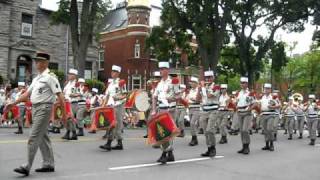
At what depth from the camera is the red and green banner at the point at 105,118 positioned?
13630 mm

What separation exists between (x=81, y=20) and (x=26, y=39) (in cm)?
1248

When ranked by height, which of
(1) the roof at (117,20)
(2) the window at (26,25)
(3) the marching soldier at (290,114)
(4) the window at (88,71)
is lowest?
(3) the marching soldier at (290,114)

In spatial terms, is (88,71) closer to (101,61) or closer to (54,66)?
(54,66)

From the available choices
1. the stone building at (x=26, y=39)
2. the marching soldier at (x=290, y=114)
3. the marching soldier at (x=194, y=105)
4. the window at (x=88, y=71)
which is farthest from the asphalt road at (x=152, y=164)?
the window at (x=88, y=71)

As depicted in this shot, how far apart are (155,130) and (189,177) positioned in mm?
1903

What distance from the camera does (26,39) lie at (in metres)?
41.3

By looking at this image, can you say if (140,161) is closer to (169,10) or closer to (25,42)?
(169,10)

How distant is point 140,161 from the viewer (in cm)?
1204

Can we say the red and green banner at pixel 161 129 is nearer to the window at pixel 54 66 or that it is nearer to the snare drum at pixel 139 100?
the snare drum at pixel 139 100

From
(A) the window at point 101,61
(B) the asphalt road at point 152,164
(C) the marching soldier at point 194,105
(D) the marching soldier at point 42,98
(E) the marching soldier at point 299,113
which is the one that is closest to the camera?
(D) the marching soldier at point 42,98

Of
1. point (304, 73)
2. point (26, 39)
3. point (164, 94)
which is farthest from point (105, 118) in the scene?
point (304, 73)

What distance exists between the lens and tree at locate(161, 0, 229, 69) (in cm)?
3344

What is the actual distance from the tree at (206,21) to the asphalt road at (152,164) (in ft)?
61.1

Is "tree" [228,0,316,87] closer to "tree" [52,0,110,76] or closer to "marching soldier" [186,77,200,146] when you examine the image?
"tree" [52,0,110,76]
